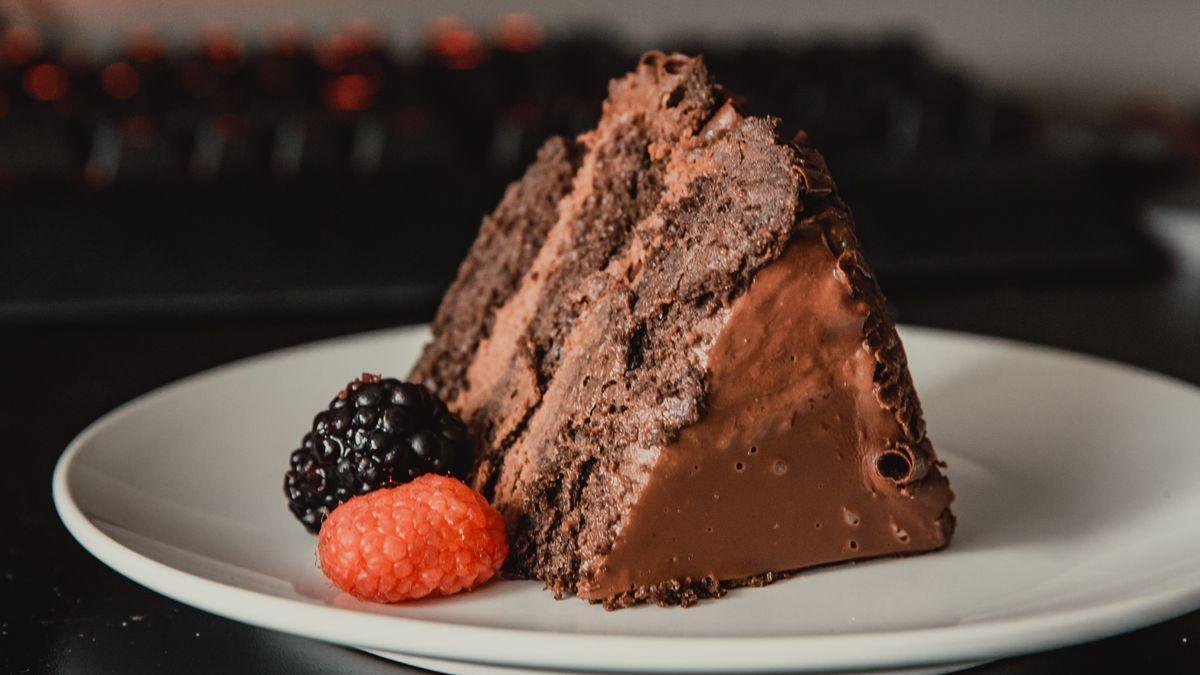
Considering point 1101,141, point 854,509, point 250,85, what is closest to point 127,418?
point 854,509

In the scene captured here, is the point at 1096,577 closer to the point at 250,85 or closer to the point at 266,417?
the point at 266,417

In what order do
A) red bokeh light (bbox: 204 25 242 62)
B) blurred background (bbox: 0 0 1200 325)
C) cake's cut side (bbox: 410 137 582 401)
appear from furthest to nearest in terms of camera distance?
red bokeh light (bbox: 204 25 242 62) < blurred background (bbox: 0 0 1200 325) < cake's cut side (bbox: 410 137 582 401)

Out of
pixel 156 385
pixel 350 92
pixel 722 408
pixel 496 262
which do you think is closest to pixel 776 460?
pixel 722 408

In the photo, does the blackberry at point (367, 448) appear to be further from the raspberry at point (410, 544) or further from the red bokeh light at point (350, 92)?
the red bokeh light at point (350, 92)

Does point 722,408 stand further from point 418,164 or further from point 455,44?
point 455,44

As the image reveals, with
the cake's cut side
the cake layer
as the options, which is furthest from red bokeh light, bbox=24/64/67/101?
the cake layer

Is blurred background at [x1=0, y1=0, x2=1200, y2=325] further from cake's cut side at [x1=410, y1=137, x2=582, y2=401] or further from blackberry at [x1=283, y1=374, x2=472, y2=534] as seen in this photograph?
blackberry at [x1=283, y1=374, x2=472, y2=534]
